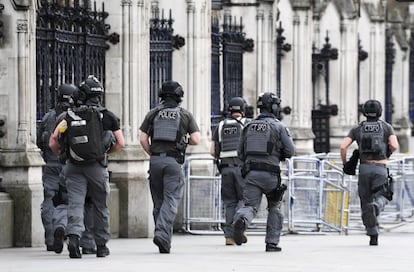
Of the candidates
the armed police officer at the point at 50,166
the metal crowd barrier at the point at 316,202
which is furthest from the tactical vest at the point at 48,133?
the metal crowd barrier at the point at 316,202

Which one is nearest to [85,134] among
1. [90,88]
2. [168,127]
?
[90,88]

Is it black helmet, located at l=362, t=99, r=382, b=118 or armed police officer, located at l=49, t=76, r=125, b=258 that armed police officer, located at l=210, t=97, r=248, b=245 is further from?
armed police officer, located at l=49, t=76, r=125, b=258

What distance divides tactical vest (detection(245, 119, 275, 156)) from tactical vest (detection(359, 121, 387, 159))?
6.40ft

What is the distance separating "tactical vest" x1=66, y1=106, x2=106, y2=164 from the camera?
1756 centimetres

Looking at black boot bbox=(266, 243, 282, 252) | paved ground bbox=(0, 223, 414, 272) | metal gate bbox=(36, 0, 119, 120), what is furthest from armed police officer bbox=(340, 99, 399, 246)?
metal gate bbox=(36, 0, 119, 120)

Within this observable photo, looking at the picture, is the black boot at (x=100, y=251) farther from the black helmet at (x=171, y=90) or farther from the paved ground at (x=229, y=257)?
the black helmet at (x=171, y=90)

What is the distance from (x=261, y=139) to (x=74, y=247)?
2.73 metres

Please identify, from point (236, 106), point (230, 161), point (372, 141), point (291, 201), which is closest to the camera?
point (372, 141)

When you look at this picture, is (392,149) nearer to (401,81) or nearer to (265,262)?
(265,262)

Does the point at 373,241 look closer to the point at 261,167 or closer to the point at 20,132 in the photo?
the point at 261,167

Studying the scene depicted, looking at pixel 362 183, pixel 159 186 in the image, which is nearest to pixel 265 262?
pixel 159 186

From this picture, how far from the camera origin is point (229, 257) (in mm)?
18422

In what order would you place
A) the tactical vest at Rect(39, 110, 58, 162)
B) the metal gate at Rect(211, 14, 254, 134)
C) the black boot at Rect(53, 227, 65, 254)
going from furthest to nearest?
the metal gate at Rect(211, 14, 254, 134) < the tactical vest at Rect(39, 110, 58, 162) < the black boot at Rect(53, 227, 65, 254)

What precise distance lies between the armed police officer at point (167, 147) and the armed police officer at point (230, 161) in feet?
6.90
